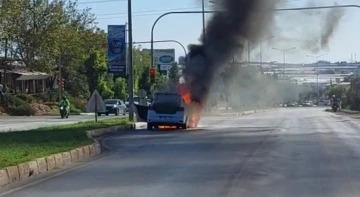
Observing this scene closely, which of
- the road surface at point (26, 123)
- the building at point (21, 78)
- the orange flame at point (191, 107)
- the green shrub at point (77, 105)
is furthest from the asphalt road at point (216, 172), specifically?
the building at point (21, 78)

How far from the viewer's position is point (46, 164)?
Answer: 1820 centimetres

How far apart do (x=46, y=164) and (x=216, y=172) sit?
13.4ft

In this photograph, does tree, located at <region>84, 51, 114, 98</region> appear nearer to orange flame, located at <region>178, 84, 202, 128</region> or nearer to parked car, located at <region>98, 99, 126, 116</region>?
parked car, located at <region>98, 99, 126, 116</region>

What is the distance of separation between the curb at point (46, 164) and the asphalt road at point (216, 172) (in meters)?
0.67

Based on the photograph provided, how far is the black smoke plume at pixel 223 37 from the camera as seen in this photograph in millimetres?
38531

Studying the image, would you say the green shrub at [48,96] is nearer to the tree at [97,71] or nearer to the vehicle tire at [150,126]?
the tree at [97,71]

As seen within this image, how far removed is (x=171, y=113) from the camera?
38.7m

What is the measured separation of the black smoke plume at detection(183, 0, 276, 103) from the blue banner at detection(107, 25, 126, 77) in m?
3.67

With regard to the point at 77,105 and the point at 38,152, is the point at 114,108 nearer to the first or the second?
the point at 77,105

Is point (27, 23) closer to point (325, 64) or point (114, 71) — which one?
point (114, 71)

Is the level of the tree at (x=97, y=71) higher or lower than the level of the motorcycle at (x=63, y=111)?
higher

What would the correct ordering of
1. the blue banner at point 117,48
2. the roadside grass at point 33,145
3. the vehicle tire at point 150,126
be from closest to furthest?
the roadside grass at point 33,145 → the vehicle tire at point 150,126 → the blue banner at point 117,48

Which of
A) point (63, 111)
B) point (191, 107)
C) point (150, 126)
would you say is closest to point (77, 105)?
point (63, 111)

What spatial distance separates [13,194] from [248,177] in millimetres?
4504
